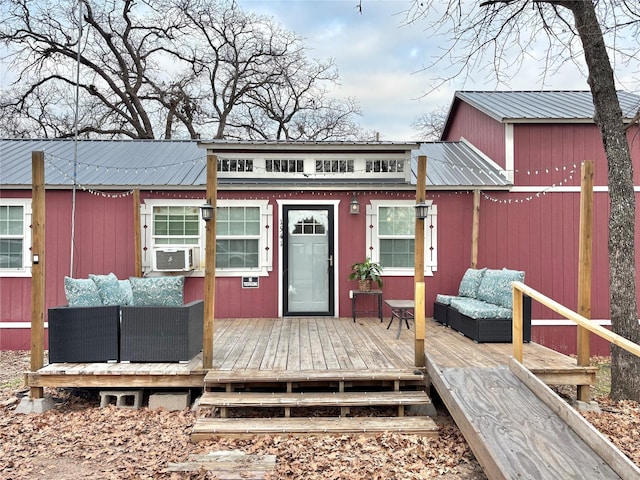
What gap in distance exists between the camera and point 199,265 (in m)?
7.00

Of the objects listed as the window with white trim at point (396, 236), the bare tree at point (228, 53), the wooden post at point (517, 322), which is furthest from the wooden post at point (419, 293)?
the bare tree at point (228, 53)

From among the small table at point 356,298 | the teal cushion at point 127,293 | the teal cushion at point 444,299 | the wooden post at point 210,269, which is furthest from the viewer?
the small table at point 356,298

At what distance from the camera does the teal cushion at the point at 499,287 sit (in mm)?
5570

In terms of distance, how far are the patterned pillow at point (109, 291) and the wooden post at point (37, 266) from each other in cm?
57

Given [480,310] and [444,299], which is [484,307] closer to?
[480,310]

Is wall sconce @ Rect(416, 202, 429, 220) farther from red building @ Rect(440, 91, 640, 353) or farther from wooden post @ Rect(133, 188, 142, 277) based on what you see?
wooden post @ Rect(133, 188, 142, 277)

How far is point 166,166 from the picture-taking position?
7.72 m

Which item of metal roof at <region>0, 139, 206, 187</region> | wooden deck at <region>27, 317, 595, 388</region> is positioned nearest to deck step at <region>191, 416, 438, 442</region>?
wooden deck at <region>27, 317, 595, 388</region>

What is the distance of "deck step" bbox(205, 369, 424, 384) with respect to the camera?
13.0ft

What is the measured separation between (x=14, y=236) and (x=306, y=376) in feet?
19.3

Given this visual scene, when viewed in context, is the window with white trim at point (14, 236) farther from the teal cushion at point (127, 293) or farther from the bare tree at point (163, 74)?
the bare tree at point (163, 74)

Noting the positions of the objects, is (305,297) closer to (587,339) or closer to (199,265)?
(199,265)

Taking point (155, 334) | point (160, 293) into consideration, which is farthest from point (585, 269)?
point (160, 293)

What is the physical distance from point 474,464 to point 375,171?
489 centimetres
